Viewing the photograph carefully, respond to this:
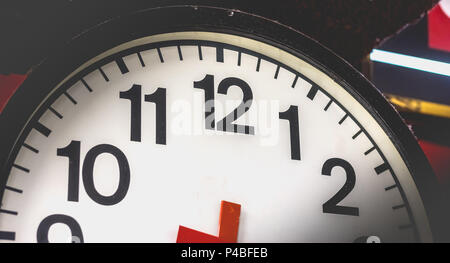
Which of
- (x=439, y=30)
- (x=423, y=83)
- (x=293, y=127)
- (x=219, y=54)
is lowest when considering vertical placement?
(x=293, y=127)

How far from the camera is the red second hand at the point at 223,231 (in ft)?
3.74

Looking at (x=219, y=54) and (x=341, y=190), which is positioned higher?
(x=219, y=54)

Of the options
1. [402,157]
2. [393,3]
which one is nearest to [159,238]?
[402,157]

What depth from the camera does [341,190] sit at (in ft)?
4.18

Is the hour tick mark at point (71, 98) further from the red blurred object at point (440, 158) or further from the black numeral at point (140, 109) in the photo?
the red blurred object at point (440, 158)

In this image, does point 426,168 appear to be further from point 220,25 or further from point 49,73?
point 49,73

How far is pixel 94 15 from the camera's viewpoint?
3.99 feet

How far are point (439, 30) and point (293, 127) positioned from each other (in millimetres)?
917

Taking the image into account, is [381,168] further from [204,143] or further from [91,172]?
[91,172]

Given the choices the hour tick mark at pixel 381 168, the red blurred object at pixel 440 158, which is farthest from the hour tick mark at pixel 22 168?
the red blurred object at pixel 440 158

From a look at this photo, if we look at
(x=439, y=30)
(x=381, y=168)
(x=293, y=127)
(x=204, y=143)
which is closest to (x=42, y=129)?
(x=204, y=143)

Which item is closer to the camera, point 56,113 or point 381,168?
point 56,113

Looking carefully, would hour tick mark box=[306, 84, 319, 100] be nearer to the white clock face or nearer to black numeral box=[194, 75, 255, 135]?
the white clock face

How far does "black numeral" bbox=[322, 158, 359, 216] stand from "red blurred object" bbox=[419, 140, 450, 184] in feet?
2.20
